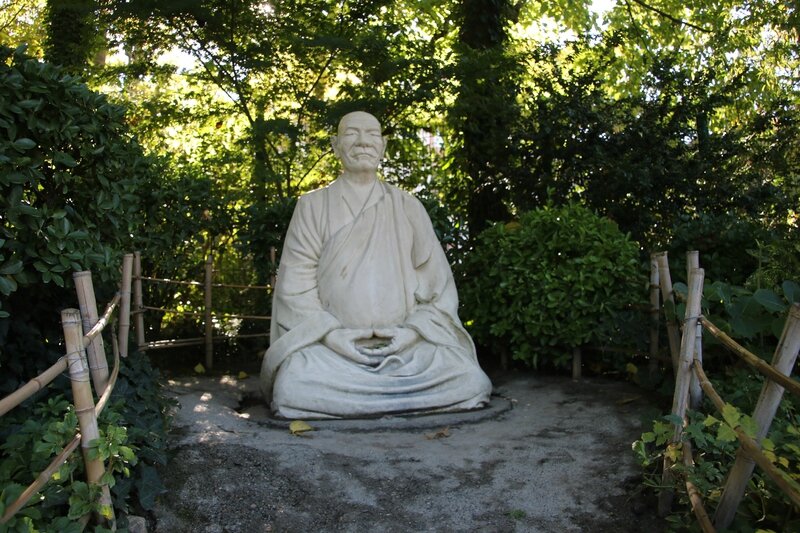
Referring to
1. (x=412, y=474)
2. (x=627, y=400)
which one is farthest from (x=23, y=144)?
(x=627, y=400)

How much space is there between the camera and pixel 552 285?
20.5 ft

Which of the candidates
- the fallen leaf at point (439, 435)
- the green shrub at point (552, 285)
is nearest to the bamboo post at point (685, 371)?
the fallen leaf at point (439, 435)

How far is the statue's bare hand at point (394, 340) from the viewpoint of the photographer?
219 inches

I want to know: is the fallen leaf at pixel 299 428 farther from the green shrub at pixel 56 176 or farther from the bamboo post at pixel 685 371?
the bamboo post at pixel 685 371

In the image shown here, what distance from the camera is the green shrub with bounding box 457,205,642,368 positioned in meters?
6.17

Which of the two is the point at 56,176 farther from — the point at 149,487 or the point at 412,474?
the point at 412,474

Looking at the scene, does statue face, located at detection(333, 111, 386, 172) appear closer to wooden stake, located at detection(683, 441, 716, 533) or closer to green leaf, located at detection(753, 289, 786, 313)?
green leaf, located at detection(753, 289, 786, 313)

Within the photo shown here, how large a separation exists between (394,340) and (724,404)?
2858 millimetres

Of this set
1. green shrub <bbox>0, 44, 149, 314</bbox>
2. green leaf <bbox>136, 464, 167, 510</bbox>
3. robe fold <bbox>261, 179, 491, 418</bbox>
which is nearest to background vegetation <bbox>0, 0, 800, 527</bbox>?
robe fold <bbox>261, 179, 491, 418</bbox>

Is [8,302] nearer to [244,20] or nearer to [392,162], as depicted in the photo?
[244,20]

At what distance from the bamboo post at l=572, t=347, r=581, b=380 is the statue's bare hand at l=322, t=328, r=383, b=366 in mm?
1697

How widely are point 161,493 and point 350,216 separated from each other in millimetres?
2673

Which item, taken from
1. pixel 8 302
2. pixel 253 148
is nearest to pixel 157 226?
pixel 253 148

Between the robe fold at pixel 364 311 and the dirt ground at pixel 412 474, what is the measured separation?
0.59 ft
